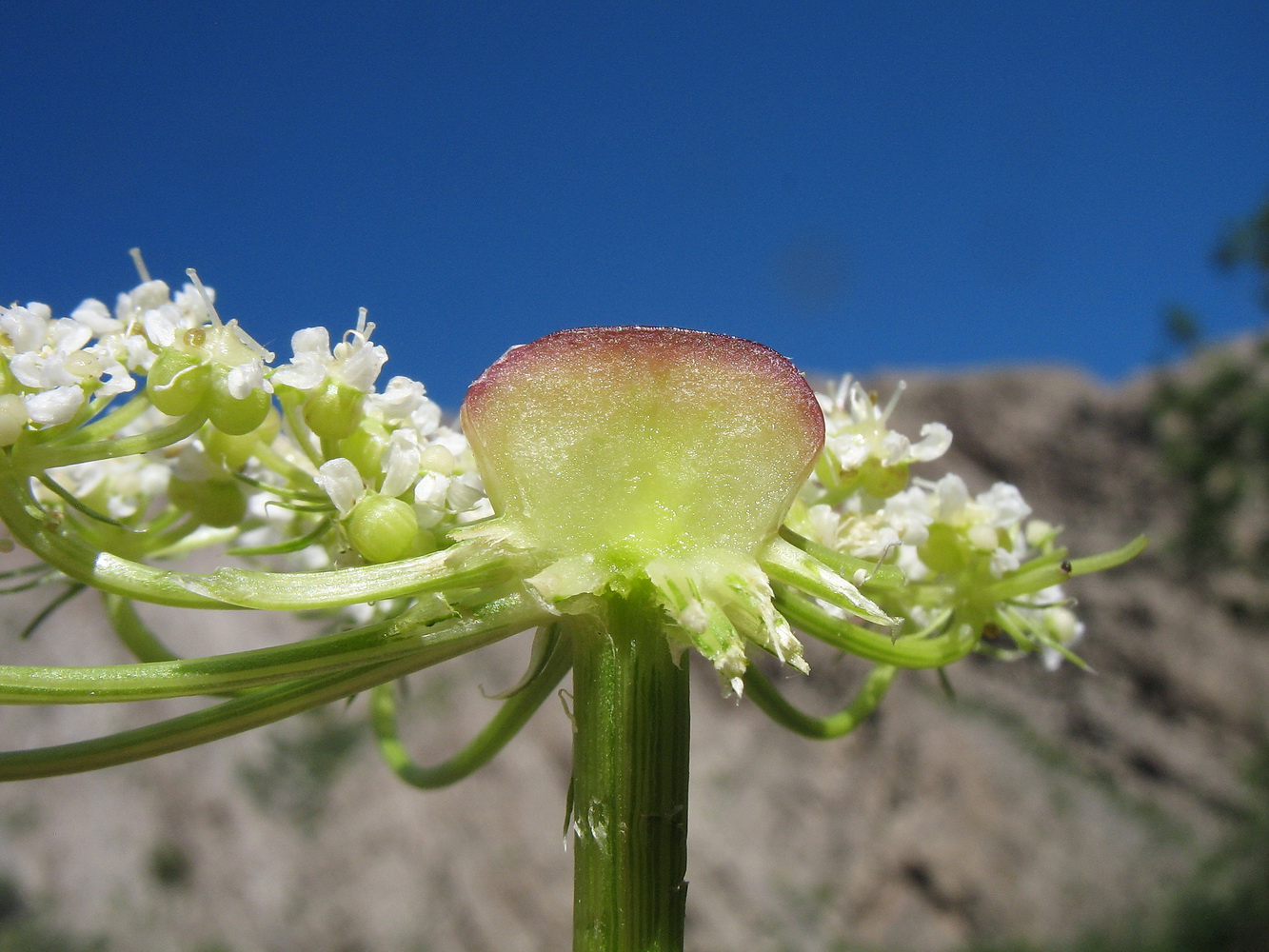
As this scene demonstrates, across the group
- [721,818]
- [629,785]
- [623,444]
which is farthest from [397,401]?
[721,818]

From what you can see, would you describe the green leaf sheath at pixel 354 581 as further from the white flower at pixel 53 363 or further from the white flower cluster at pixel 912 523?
the white flower cluster at pixel 912 523

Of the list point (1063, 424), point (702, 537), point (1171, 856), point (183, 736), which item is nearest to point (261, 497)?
point (183, 736)

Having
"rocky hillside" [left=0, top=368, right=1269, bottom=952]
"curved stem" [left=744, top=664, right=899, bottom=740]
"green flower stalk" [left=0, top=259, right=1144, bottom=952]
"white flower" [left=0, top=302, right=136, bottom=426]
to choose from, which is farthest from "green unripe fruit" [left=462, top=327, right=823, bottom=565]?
"rocky hillside" [left=0, top=368, right=1269, bottom=952]

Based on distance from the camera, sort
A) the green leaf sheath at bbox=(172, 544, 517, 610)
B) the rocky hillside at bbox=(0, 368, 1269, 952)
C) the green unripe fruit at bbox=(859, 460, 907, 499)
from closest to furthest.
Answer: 1. the green leaf sheath at bbox=(172, 544, 517, 610)
2. the green unripe fruit at bbox=(859, 460, 907, 499)
3. the rocky hillside at bbox=(0, 368, 1269, 952)

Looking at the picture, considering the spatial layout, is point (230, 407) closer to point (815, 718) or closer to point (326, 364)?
point (326, 364)

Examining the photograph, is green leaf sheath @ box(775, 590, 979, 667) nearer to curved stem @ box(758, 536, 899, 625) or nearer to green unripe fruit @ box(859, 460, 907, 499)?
curved stem @ box(758, 536, 899, 625)

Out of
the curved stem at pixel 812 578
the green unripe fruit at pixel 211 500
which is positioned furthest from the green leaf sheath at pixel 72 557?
the curved stem at pixel 812 578

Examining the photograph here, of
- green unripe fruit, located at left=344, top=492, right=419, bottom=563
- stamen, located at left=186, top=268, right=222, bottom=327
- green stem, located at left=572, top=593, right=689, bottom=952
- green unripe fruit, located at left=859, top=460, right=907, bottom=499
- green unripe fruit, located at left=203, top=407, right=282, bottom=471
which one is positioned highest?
stamen, located at left=186, top=268, right=222, bottom=327
